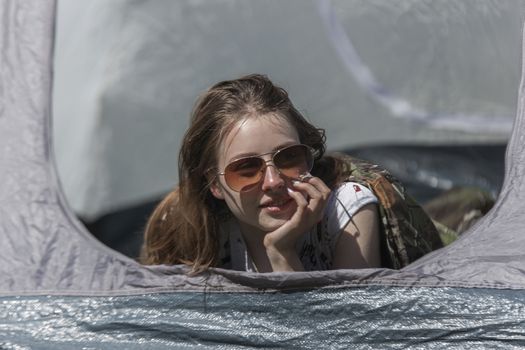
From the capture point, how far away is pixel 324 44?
282 cm

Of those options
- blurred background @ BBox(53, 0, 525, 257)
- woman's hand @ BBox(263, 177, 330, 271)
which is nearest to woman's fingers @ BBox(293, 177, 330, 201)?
woman's hand @ BBox(263, 177, 330, 271)

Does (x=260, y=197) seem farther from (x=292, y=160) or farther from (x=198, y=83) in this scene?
(x=198, y=83)

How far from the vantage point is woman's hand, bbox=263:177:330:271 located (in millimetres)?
1248

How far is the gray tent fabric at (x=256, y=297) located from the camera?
1.17 meters

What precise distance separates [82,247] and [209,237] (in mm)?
172

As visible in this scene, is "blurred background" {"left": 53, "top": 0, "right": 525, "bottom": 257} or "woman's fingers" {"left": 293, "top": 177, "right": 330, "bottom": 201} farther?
"blurred background" {"left": 53, "top": 0, "right": 525, "bottom": 257}

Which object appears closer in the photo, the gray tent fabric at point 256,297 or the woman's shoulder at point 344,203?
the gray tent fabric at point 256,297

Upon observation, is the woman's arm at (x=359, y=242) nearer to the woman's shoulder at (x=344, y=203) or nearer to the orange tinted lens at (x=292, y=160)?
the woman's shoulder at (x=344, y=203)

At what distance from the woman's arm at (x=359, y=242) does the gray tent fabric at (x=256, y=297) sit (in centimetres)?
11

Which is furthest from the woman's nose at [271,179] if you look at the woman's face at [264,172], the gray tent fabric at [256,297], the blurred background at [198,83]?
the blurred background at [198,83]

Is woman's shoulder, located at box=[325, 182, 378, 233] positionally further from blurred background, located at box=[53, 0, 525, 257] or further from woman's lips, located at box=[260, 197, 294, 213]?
blurred background, located at box=[53, 0, 525, 257]

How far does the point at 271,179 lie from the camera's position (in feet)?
4.09

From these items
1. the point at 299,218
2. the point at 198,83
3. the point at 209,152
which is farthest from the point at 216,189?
the point at 198,83

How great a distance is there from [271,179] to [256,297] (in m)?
0.15
